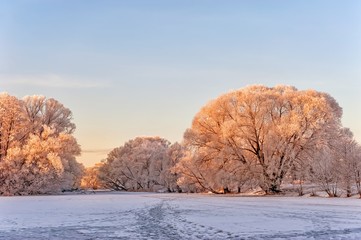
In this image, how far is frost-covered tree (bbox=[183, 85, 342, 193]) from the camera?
42.2 metres

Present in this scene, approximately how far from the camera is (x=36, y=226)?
13.9 meters

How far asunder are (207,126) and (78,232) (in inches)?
1495

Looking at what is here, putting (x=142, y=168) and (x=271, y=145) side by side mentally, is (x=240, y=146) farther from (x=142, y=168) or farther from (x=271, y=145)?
(x=142, y=168)

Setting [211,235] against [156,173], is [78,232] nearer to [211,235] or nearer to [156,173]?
[211,235]

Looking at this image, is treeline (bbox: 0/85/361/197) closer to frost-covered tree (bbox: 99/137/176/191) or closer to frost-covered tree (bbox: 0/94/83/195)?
frost-covered tree (bbox: 0/94/83/195)

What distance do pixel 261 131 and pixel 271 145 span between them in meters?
2.90

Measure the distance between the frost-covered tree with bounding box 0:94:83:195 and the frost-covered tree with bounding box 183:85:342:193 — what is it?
661 inches

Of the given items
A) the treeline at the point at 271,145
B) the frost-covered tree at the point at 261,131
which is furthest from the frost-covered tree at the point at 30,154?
the frost-covered tree at the point at 261,131

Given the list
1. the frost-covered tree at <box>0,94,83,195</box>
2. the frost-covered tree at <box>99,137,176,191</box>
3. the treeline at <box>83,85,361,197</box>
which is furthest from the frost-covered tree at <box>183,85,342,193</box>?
the frost-covered tree at <box>99,137,176,191</box>

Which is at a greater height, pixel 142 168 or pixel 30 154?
pixel 30 154

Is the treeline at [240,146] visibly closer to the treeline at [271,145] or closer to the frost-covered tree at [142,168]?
the treeline at [271,145]

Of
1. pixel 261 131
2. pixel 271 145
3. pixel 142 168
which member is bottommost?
pixel 142 168

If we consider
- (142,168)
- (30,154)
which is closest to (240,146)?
→ (30,154)

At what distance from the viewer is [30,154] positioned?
162 ft
